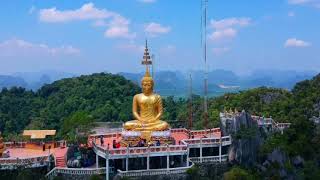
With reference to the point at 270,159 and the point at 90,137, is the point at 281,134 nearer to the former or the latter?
the point at 270,159

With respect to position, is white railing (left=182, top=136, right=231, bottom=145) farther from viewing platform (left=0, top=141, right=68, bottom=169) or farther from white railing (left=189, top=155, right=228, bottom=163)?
viewing platform (left=0, top=141, right=68, bottom=169)

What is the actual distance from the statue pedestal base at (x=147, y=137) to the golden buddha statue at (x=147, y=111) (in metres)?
0.12

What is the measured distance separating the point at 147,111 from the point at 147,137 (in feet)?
5.08

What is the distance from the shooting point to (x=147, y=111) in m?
26.8

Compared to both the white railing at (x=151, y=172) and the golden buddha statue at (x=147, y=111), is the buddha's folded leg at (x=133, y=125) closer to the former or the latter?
the golden buddha statue at (x=147, y=111)

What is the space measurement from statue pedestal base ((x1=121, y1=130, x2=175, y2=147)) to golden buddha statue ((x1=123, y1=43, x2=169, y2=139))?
12cm

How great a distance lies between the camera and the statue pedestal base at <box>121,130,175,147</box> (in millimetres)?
25562

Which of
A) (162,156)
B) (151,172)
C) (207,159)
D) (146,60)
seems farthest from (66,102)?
(151,172)

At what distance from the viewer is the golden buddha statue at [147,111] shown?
26.2m

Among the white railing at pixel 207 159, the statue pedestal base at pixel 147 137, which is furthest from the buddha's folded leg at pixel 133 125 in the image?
the white railing at pixel 207 159

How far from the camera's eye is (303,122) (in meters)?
29.0

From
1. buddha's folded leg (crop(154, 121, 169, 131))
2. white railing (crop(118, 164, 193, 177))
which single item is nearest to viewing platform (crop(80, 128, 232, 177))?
white railing (crop(118, 164, 193, 177))

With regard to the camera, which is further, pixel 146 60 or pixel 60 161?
pixel 146 60

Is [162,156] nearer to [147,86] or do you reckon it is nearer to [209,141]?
[209,141]
